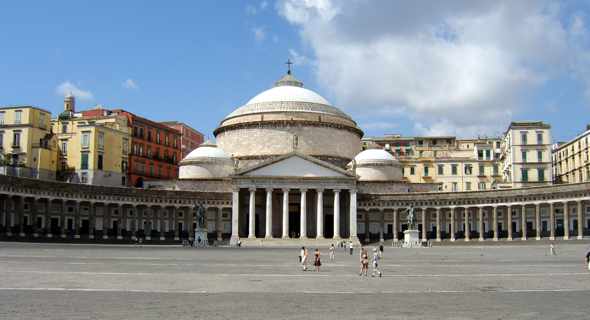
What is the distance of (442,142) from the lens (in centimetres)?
14688

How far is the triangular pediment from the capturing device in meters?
96.3

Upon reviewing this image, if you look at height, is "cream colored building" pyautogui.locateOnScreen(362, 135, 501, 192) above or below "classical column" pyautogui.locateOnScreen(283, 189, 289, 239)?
above

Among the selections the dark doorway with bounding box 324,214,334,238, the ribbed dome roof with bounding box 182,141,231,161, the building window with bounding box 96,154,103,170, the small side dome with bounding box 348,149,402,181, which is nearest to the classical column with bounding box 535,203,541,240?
the small side dome with bounding box 348,149,402,181

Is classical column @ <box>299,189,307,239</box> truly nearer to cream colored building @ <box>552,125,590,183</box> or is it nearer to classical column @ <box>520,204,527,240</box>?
classical column @ <box>520,204,527,240</box>

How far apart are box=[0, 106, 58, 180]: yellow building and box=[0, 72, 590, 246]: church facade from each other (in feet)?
24.3

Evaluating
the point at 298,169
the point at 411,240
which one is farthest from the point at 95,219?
the point at 411,240

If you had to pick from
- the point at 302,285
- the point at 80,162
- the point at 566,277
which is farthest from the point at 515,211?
the point at 302,285

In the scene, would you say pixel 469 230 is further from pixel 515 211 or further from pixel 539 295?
pixel 539 295

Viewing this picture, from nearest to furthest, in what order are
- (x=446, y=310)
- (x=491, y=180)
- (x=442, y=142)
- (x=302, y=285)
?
(x=446, y=310) < (x=302, y=285) < (x=491, y=180) < (x=442, y=142)

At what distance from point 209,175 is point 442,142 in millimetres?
57521

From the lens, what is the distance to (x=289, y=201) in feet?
335

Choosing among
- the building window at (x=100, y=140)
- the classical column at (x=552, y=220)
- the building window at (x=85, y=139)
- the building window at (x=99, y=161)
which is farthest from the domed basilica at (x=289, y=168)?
the classical column at (x=552, y=220)

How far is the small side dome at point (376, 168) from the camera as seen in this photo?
109312mm

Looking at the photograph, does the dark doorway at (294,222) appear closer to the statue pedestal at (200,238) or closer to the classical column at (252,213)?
the classical column at (252,213)
